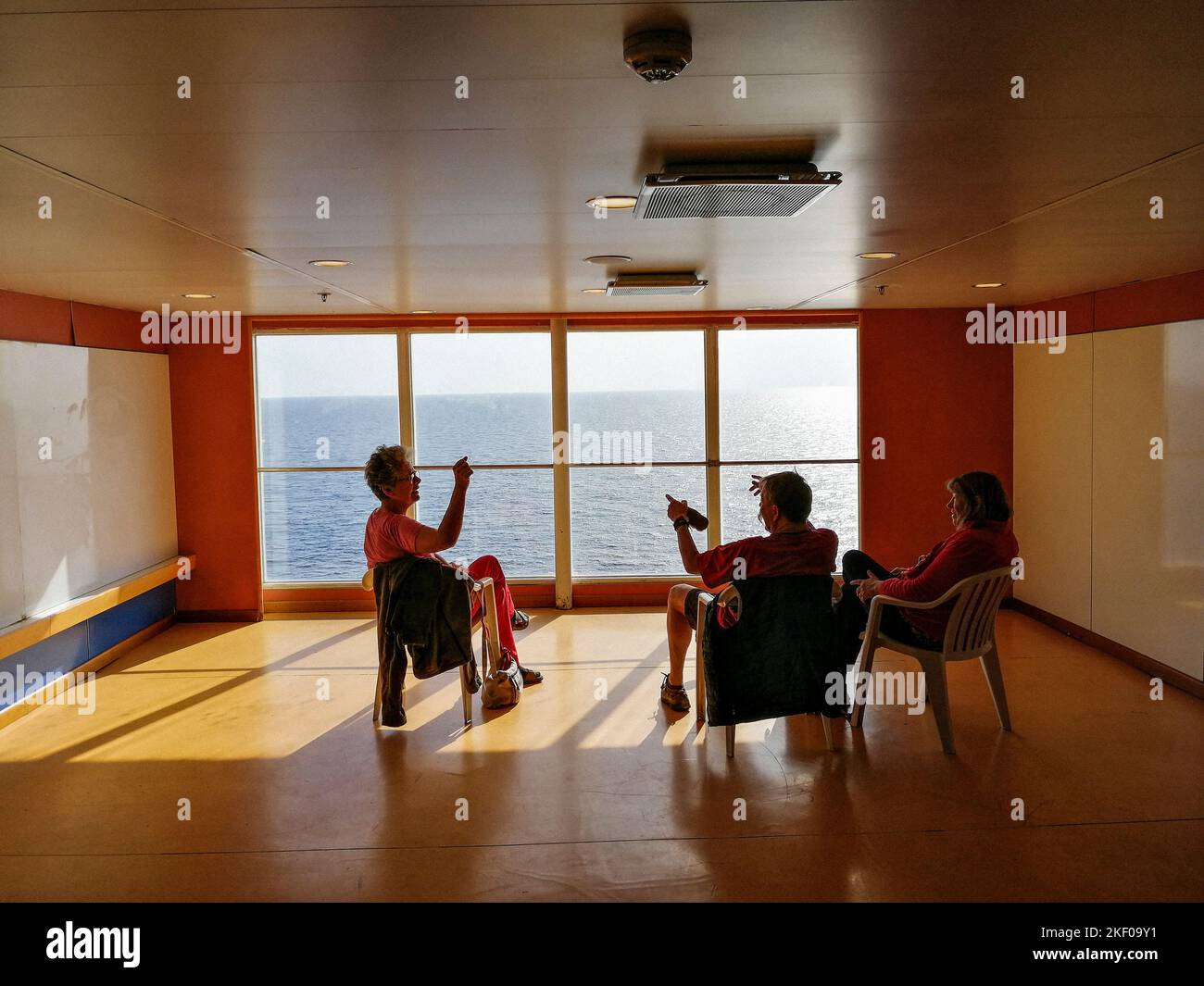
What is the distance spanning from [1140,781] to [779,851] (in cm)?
175

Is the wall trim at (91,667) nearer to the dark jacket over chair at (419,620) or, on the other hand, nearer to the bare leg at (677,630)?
the dark jacket over chair at (419,620)

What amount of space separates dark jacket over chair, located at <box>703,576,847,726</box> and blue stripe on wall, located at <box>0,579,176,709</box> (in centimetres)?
379

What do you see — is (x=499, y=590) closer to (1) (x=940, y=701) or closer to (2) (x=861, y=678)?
(2) (x=861, y=678)

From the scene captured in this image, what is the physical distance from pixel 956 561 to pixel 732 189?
2285 millimetres

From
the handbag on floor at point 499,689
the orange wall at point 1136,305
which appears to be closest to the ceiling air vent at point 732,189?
the handbag on floor at point 499,689

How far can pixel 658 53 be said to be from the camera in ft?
5.95

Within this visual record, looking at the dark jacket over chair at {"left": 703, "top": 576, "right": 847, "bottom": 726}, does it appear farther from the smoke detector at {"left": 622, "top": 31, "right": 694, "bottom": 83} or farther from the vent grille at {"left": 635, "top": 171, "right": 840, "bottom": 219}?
the smoke detector at {"left": 622, "top": 31, "right": 694, "bottom": 83}

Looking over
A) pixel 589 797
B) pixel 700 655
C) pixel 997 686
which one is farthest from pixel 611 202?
pixel 997 686

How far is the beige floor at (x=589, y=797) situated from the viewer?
328 cm

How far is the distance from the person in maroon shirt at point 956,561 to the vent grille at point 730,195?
73.1 inches

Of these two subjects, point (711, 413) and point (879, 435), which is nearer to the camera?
point (879, 435)

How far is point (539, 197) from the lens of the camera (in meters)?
3.21
